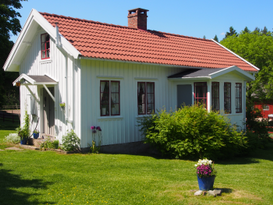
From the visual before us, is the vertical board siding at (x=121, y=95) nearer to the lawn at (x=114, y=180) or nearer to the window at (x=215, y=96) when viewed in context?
the lawn at (x=114, y=180)

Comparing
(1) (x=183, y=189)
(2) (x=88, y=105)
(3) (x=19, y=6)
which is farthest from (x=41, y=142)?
(3) (x=19, y=6)

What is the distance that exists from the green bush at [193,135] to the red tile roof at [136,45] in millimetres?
3199

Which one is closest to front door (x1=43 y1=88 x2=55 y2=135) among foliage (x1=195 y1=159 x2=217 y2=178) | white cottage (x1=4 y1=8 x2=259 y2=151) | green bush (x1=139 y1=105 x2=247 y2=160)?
white cottage (x1=4 y1=8 x2=259 y2=151)

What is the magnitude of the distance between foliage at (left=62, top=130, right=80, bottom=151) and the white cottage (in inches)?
9.9

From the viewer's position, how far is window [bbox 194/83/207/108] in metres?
14.1

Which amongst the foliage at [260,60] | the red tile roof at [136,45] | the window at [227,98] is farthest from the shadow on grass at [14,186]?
the foliage at [260,60]

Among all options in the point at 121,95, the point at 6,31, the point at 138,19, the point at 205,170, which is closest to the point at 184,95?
the point at 121,95

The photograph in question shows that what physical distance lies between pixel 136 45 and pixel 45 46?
4.28 meters

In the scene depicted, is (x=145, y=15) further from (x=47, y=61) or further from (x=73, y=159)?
(x=73, y=159)

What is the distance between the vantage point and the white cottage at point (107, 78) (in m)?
12.1

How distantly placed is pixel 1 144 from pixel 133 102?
6600mm

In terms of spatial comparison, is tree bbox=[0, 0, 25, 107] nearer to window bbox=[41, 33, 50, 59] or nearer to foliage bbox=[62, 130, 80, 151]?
window bbox=[41, 33, 50, 59]

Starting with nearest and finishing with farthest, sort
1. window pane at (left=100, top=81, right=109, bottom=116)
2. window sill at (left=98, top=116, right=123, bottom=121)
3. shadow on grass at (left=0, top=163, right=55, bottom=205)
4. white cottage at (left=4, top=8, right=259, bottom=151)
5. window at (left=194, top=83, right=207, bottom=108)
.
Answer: shadow on grass at (left=0, top=163, right=55, bottom=205), white cottage at (left=4, top=8, right=259, bottom=151), window sill at (left=98, top=116, right=123, bottom=121), window pane at (left=100, top=81, right=109, bottom=116), window at (left=194, top=83, right=207, bottom=108)

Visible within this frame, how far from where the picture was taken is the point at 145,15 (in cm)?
1808
